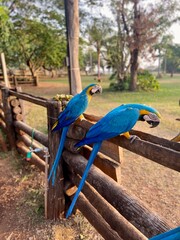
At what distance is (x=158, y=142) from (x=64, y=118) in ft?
2.28

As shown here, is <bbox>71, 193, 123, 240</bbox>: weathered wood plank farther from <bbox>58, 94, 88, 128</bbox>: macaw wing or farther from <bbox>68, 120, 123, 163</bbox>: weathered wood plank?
<bbox>58, 94, 88, 128</bbox>: macaw wing

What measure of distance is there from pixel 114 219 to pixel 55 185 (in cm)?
74

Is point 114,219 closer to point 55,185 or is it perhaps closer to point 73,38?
point 55,185

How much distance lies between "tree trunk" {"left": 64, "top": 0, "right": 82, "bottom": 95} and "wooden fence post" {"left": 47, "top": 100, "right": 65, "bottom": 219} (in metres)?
3.70

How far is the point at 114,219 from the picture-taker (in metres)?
1.50

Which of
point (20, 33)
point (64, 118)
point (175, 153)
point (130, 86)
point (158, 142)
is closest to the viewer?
point (175, 153)

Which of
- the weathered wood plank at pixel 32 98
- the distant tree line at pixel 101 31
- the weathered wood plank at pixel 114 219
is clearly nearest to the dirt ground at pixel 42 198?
the weathered wood plank at pixel 114 219

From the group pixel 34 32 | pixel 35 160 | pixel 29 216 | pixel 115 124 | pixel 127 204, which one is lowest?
pixel 29 216

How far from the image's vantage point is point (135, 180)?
290 cm

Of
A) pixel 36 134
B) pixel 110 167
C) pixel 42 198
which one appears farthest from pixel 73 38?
pixel 110 167

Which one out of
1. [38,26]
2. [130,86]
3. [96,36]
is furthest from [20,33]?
[130,86]

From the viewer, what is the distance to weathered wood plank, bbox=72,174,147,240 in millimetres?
1367

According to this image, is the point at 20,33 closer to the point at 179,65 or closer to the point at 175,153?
the point at 175,153

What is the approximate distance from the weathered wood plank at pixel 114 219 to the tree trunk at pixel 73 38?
13.4 feet
